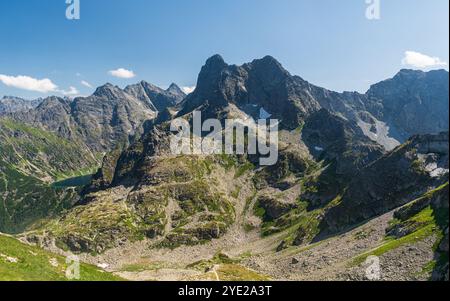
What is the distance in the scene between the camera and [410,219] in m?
136

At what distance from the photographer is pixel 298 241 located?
636ft

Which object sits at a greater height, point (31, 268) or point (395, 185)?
point (31, 268)

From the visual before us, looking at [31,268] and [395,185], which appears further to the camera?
[395,185]

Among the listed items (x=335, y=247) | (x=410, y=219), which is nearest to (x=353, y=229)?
(x=335, y=247)

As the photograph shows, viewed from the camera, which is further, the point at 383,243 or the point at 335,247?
the point at 335,247

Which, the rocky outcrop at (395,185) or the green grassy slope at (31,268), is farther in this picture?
the rocky outcrop at (395,185)

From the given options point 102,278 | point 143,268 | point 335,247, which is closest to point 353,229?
point 335,247

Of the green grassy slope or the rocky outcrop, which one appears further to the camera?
the rocky outcrop
